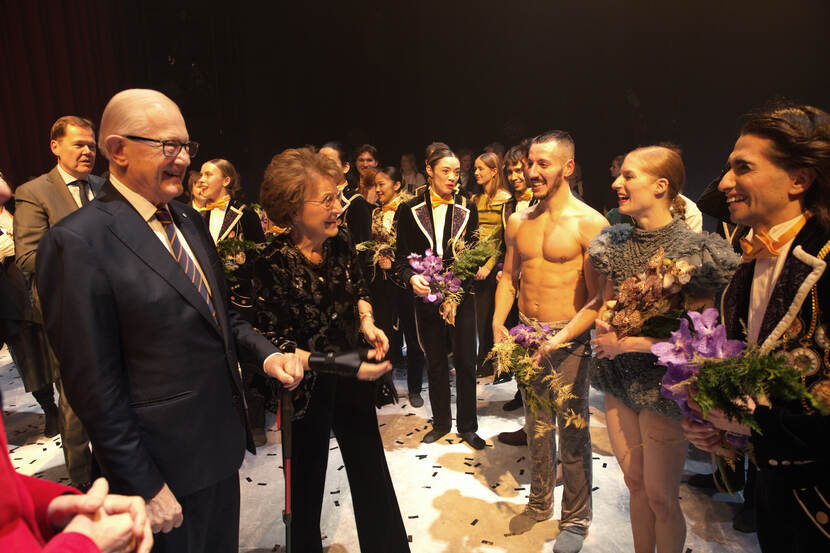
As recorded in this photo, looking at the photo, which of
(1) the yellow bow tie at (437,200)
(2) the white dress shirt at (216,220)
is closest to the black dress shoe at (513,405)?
(1) the yellow bow tie at (437,200)

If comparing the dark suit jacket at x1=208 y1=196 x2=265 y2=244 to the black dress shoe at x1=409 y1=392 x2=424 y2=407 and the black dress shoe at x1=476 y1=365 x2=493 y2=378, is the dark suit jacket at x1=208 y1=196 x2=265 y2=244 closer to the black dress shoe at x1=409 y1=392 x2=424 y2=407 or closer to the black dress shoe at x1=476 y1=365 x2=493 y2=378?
the black dress shoe at x1=409 y1=392 x2=424 y2=407

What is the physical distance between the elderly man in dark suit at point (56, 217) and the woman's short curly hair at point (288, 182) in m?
1.91

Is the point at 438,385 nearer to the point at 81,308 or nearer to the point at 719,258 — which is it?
the point at 719,258

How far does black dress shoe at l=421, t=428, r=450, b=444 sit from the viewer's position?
4.12 m

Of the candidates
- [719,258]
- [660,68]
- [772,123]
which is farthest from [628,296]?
[660,68]

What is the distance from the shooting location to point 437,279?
12.2ft

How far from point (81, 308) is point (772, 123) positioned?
2.12 m

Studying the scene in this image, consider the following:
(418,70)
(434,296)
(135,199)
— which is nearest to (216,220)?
(434,296)

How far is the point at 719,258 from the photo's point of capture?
1964 mm

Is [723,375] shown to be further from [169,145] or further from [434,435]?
[434,435]

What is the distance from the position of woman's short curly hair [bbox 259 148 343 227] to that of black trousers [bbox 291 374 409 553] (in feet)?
2.54

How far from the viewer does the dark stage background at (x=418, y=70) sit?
23.7ft

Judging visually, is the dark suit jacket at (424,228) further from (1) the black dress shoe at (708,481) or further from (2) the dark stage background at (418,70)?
(2) the dark stage background at (418,70)

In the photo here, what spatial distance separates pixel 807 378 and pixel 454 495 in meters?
2.46
